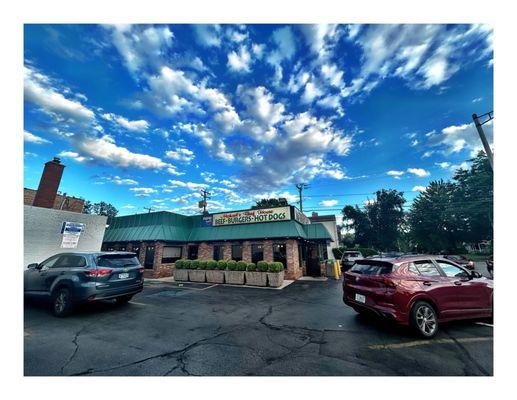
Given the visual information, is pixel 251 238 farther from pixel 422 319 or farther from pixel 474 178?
pixel 474 178

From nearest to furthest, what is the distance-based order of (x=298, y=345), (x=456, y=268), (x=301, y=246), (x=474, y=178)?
1. (x=298, y=345)
2. (x=456, y=268)
3. (x=301, y=246)
4. (x=474, y=178)

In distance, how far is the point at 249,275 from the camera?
12328mm

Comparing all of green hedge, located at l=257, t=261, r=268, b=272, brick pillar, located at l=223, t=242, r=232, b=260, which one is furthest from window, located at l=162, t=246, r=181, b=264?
green hedge, located at l=257, t=261, r=268, b=272

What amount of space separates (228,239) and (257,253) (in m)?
2.46

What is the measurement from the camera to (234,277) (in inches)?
497

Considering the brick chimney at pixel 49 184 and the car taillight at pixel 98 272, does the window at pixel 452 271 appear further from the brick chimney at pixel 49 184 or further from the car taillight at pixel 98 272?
the brick chimney at pixel 49 184

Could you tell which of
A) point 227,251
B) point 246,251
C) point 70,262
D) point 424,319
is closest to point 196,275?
point 227,251

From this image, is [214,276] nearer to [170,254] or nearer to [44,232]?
[170,254]

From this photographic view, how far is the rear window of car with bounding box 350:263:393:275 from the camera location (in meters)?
4.82

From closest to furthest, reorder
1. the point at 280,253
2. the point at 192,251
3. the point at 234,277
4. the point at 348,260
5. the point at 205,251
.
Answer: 1. the point at 234,277
2. the point at 280,253
3. the point at 205,251
4. the point at 192,251
5. the point at 348,260

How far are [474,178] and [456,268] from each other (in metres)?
42.8

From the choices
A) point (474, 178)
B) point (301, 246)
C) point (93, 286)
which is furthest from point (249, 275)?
point (474, 178)

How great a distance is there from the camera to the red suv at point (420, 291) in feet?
14.5
